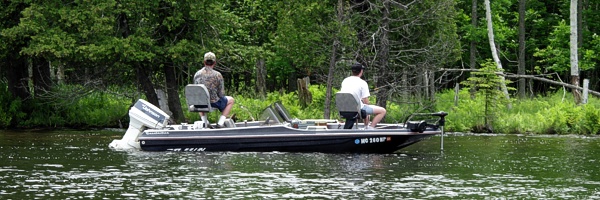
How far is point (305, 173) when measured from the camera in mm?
17312

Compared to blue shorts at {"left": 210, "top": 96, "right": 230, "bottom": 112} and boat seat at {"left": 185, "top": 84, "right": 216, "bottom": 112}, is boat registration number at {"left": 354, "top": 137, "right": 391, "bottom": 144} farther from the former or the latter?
boat seat at {"left": 185, "top": 84, "right": 216, "bottom": 112}

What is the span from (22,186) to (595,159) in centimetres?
1035

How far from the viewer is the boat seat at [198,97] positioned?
20984 mm

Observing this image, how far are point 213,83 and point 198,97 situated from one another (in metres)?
0.52

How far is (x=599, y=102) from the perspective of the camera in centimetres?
3153

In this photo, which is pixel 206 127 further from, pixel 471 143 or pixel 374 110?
pixel 471 143

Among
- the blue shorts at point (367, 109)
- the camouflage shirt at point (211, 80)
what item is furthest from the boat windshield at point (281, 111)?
the blue shorts at point (367, 109)

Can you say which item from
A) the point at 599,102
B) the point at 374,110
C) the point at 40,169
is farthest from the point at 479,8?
the point at 40,169

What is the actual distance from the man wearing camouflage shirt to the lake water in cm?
115

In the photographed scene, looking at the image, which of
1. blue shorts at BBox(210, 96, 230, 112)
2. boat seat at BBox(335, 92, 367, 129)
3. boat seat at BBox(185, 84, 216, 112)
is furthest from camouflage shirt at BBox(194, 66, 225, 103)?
boat seat at BBox(335, 92, 367, 129)

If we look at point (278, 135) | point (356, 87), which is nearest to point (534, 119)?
point (356, 87)

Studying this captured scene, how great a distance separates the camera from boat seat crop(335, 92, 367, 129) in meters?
20.4

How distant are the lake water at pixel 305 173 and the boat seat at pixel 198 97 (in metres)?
0.94

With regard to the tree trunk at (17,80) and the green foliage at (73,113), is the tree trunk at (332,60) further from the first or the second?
the tree trunk at (17,80)
